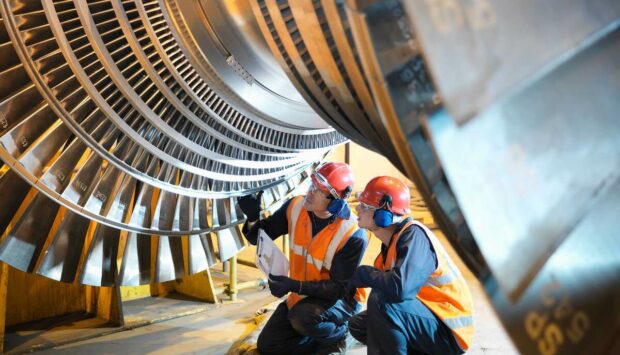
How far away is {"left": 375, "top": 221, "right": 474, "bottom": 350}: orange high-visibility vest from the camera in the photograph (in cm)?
176

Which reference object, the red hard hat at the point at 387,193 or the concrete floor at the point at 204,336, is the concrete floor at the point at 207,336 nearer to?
the concrete floor at the point at 204,336

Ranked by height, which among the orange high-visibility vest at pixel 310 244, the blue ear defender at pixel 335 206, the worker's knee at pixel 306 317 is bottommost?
the worker's knee at pixel 306 317

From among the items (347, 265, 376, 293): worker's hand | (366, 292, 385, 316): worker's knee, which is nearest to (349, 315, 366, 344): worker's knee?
(366, 292, 385, 316): worker's knee

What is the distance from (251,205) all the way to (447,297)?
76cm

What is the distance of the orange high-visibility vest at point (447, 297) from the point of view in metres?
1.76

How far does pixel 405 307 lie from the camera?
179cm

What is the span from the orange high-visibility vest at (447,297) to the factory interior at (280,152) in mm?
15

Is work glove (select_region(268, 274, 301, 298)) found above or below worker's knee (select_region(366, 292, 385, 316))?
above

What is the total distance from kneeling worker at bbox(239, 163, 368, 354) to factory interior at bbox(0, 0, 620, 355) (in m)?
0.02

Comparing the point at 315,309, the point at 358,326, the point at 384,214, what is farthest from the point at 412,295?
the point at 315,309

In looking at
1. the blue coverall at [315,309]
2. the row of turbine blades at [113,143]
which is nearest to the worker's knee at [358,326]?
the blue coverall at [315,309]

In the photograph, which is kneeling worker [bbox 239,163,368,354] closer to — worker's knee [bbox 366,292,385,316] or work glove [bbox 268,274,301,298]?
work glove [bbox 268,274,301,298]

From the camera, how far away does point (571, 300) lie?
2.17ft

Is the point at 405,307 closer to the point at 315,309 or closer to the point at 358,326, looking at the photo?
the point at 358,326
